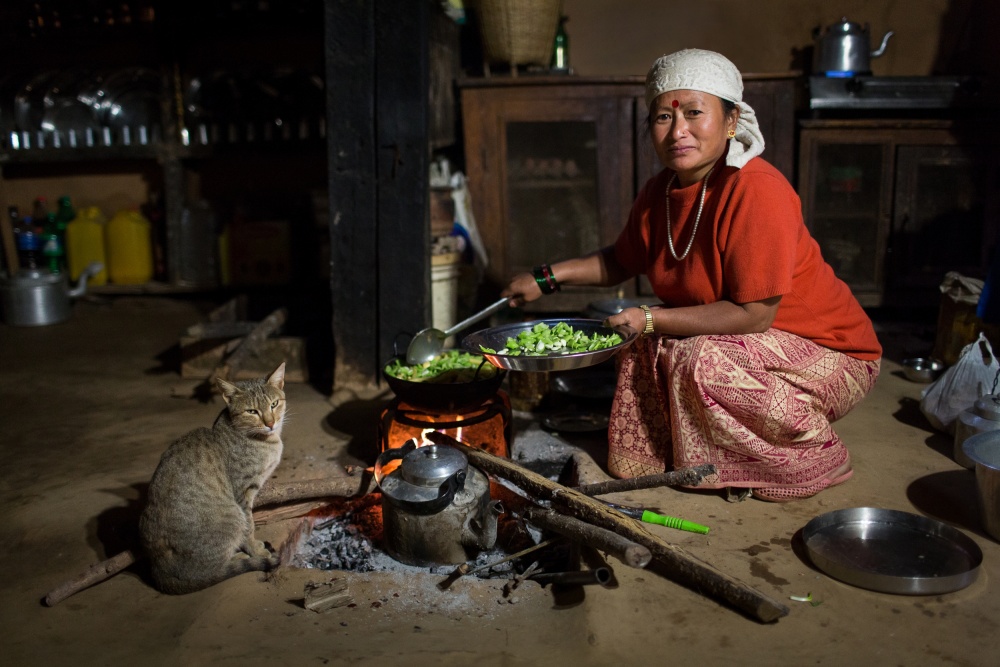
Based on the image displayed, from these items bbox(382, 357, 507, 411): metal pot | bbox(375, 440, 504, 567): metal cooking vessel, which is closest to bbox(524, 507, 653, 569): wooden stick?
bbox(375, 440, 504, 567): metal cooking vessel

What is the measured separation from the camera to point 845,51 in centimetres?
528

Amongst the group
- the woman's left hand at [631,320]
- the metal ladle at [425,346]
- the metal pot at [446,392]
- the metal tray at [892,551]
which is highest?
the woman's left hand at [631,320]

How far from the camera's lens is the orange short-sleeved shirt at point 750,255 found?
8.97ft

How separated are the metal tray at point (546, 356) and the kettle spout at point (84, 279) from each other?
4492 mm

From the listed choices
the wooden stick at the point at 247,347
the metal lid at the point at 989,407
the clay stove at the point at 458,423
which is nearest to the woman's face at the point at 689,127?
the clay stove at the point at 458,423

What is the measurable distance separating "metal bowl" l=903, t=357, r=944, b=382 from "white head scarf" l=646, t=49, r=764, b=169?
210 cm

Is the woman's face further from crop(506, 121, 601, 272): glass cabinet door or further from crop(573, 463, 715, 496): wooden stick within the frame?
crop(506, 121, 601, 272): glass cabinet door

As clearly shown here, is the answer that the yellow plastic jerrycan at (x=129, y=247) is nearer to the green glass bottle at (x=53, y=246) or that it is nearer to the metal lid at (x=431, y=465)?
the green glass bottle at (x=53, y=246)

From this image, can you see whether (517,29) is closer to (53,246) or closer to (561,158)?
(561,158)

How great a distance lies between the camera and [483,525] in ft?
8.66

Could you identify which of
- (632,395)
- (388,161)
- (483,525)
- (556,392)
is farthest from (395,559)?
(388,161)

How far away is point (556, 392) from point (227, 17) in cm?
403

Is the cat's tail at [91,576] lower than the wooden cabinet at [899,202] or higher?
lower

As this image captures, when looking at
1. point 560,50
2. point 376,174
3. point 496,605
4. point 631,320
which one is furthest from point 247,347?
point 560,50
